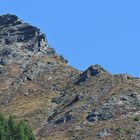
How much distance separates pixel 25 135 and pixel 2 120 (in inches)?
387

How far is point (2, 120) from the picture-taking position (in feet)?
643

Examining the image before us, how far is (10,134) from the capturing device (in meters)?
189

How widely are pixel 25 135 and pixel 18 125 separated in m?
3.12

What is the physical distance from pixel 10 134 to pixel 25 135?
12.3 ft

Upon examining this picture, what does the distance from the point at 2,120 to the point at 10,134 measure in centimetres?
795

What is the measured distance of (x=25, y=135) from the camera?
189375 millimetres

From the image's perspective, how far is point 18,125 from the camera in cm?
19012

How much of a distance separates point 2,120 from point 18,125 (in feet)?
24.8

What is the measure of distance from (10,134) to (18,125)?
3045mm
